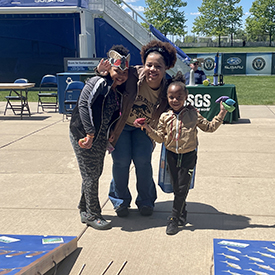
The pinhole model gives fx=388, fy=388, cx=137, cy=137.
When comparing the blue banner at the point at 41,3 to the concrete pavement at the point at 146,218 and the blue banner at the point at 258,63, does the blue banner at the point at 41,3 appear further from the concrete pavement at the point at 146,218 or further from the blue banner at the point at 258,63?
the blue banner at the point at 258,63

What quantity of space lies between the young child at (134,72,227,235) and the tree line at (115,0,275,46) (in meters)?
68.2

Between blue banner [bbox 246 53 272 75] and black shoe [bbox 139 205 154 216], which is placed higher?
blue banner [bbox 246 53 272 75]

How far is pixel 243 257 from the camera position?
288cm

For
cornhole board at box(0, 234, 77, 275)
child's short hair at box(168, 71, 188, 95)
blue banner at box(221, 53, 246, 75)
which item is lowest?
cornhole board at box(0, 234, 77, 275)

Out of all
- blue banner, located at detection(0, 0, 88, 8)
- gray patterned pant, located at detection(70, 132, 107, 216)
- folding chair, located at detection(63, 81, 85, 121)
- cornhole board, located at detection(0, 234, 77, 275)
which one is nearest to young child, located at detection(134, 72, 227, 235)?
gray patterned pant, located at detection(70, 132, 107, 216)

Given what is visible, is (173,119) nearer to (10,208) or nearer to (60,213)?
(60,213)

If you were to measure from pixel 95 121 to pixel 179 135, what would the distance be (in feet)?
2.54

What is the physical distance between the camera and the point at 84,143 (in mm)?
3475

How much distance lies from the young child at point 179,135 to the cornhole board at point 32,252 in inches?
41.1

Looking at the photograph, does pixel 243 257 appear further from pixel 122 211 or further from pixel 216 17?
pixel 216 17

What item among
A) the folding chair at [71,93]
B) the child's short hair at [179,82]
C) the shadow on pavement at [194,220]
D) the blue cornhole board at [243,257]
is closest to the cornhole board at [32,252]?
the shadow on pavement at [194,220]

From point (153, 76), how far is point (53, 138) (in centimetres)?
499

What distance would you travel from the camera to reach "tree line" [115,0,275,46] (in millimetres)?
70125

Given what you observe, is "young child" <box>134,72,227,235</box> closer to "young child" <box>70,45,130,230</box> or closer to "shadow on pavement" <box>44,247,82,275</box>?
"young child" <box>70,45,130,230</box>
